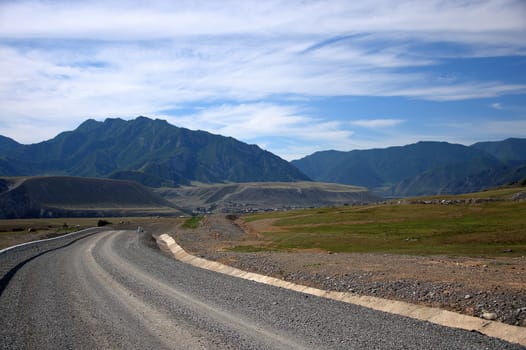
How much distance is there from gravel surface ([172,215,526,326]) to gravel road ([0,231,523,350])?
71.5 inches

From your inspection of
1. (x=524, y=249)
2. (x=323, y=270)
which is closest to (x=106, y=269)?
(x=323, y=270)

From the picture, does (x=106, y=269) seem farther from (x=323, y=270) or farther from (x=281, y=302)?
(x=281, y=302)

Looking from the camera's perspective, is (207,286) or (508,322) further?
(207,286)

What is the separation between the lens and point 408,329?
43.4ft

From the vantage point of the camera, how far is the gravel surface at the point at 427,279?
14688 mm

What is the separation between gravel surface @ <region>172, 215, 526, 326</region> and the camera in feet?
48.2

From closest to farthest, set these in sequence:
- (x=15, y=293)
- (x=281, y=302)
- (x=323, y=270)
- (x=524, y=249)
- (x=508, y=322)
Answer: (x=508, y=322) → (x=281, y=302) → (x=15, y=293) → (x=323, y=270) → (x=524, y=249)

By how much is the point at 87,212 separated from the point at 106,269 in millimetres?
177582

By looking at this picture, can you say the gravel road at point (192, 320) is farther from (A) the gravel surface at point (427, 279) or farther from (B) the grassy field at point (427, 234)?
(B) the grassy field at point (427, 234)

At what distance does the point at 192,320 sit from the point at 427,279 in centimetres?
963

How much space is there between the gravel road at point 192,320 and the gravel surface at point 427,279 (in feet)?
5.96

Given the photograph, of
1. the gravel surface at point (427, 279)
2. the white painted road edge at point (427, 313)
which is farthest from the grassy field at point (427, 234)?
the white painted road edge at point (427, 313)

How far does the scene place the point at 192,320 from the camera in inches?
580

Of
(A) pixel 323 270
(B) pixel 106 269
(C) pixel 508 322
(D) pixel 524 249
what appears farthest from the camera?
(D) pixel 524 249
